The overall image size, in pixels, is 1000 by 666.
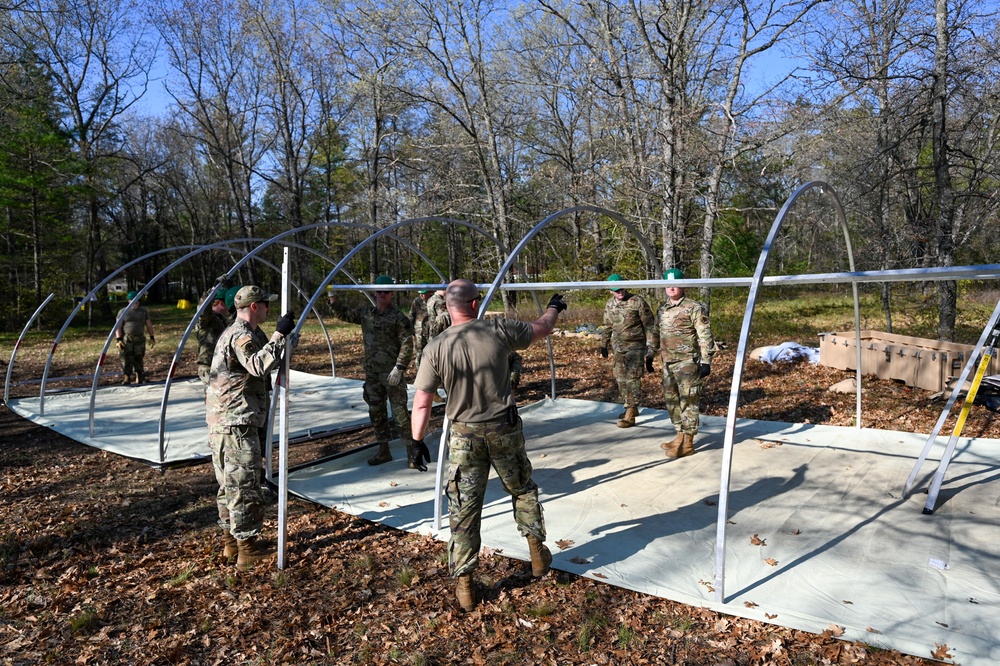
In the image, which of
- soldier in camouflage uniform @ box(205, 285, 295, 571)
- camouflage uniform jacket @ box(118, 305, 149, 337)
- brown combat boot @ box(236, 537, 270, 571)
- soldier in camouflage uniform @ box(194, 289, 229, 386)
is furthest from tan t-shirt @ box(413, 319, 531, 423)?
camouflage uniform jacket @ box(118, 305, 149, 337)

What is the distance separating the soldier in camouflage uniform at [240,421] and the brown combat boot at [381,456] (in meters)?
2.27

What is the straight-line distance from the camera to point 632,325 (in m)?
7.81

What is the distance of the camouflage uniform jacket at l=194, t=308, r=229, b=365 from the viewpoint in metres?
9.56

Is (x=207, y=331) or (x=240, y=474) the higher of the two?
(x=207, y=331)

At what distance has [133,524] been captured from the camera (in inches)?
221

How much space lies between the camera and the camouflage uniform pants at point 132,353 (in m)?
12.2

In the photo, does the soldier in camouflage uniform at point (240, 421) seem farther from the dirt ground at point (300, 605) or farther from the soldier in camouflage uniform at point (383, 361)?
the soldier in camouflage uniform at point (383, 361)

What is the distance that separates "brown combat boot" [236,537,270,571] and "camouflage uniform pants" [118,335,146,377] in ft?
30.2

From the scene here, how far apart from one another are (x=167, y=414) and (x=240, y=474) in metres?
6.16

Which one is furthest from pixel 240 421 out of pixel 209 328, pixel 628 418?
pixel 209 328

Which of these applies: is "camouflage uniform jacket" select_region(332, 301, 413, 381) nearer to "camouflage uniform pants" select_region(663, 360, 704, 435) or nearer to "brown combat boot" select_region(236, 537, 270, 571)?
"brown combat boot" select_region(236, 537, 270, 571)

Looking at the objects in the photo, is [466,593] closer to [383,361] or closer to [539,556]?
[539,556]

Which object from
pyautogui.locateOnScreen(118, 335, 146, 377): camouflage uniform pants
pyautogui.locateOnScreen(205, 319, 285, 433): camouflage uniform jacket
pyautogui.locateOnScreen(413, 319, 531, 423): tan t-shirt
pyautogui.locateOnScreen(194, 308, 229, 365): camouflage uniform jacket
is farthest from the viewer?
pyautogui.locateOnScreen(118, 335, 146, 377): camouflage uniform pants

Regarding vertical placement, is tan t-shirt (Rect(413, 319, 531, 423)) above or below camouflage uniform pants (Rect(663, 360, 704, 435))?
above
